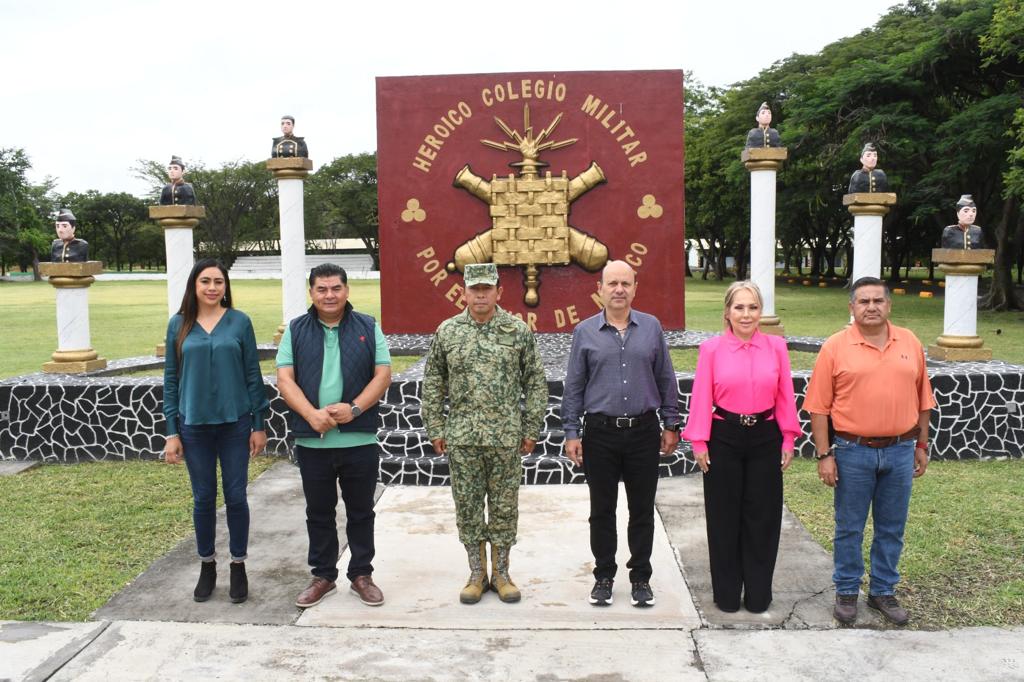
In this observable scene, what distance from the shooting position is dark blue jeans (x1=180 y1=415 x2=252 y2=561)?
13.8 ft

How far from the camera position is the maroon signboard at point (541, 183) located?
10.2 meters

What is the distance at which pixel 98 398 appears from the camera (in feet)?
24.4

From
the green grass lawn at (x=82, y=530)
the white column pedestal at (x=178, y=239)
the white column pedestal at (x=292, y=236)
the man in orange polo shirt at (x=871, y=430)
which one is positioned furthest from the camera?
the white column pedestal at (x=292, y=236)

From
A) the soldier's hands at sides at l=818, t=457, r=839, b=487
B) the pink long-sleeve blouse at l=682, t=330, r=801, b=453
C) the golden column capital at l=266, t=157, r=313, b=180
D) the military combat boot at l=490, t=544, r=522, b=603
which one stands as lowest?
the military combat boot at l=490, t=544, r=522, b=603

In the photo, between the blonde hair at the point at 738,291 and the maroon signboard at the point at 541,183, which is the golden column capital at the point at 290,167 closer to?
the maroon signboard at the point at 541,183

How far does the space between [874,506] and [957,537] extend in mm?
1478

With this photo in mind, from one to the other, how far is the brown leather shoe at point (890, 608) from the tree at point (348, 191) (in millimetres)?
51257

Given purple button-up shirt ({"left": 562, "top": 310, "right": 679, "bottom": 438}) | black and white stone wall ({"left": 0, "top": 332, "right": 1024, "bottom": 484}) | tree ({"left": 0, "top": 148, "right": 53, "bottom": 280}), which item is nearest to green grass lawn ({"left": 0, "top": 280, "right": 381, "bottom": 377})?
black and white stone wall ({"left": 0, "top": 332, "right": 1024, "bottom": 484})

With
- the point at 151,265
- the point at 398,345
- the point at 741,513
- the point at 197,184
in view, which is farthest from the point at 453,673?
the point at 151,265

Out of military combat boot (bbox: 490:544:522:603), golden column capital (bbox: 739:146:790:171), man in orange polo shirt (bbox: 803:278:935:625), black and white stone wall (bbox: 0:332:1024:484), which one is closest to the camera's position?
man in orange polo shirt (bbox: 803:278:935:625)

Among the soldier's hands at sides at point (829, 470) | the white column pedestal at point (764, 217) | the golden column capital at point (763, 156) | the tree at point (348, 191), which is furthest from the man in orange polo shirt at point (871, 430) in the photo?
the tree at point (348, 191)

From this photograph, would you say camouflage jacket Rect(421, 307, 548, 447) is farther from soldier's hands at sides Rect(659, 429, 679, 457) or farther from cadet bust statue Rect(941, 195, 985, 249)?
cadet bust statue Rect(941, 195, 985, 249)

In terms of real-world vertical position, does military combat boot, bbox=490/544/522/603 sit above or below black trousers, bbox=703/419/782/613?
below

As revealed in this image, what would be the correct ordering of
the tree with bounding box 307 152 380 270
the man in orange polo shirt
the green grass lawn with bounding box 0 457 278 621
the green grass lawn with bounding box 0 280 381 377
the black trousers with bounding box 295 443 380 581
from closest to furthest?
the man in orange polo shirt, the black trousers with bounding box 295 443 380 581, the green grass lawn with bounding box 0 457 278 621, the green grass lawn with bounding box 0 280 381 377, the tree with bounding box 307 152 380 270
